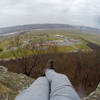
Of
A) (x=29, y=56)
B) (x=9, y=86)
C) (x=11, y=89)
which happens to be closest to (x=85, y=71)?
(x=29, y=56)

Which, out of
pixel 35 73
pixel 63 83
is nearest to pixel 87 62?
pixel 35 73

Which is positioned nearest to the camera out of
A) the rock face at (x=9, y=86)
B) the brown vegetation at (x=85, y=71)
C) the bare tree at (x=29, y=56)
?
the rock face at (x=9, y=86)

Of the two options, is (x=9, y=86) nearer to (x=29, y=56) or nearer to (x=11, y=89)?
(x=11, y=89)

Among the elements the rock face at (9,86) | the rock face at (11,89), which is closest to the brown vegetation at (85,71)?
the rock face at (11,89)

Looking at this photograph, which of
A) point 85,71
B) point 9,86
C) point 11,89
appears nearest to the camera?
point 11,89

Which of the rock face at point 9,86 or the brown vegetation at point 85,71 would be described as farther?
the brown vegetation at point 85,71

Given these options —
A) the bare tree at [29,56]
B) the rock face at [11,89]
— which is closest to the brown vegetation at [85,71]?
the bare tree at [29,56]

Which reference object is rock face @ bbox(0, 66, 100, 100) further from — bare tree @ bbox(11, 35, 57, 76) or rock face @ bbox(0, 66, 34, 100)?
bare tree @ bbox(11, 35, 57, 76)

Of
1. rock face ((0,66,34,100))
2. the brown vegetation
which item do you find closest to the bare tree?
the brown vegetation

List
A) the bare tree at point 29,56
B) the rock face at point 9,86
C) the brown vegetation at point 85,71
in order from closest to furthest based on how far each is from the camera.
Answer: the rock face at point 9,86 < the brown vegetation at point 85,71 < the bare tree at point 29,56

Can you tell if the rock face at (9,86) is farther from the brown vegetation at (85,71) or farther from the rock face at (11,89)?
the brown vegetation at (85,71)

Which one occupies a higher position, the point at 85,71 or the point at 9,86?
the point at 9,86
